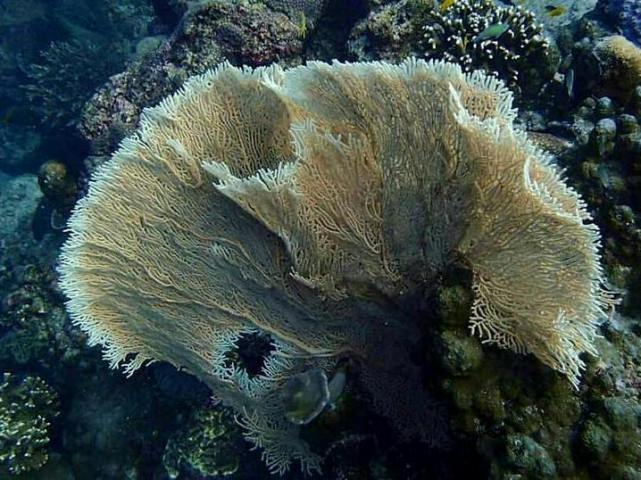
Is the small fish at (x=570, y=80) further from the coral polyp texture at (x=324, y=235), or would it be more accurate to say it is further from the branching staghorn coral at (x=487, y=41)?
the coral polyp texture at (x=324, y=235)

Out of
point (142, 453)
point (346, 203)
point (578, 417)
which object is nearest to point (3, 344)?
point (142, 453)

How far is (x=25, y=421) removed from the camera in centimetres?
666

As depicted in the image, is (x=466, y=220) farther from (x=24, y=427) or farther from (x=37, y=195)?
(x=37, y=195)

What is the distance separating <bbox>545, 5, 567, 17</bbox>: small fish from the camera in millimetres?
5365

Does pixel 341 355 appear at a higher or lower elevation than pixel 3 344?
higher

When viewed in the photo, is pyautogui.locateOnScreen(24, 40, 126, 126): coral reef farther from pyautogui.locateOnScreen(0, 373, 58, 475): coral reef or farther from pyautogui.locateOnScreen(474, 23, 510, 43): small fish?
pyautogui.locateOnScreen(474, 23, 510, 43): small fish

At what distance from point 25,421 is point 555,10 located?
321 inches

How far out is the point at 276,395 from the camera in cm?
401

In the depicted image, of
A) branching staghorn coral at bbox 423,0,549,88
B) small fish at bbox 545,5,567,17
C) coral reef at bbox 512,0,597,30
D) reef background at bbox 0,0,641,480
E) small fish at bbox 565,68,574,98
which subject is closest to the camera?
reef background at bbox 0,0,641,480

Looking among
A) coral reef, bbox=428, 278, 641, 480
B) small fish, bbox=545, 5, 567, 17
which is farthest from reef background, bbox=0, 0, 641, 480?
small fish, bbox=545, 5, 567, 17

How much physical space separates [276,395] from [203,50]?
424 cm

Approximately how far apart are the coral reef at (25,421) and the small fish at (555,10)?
779 centimetres

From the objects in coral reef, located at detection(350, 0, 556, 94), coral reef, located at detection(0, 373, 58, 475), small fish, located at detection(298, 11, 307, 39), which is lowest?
coral reef, located at detection(0, 373, 58, 475)

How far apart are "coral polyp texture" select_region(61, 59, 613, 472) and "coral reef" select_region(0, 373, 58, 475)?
11.7 ft
